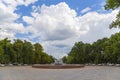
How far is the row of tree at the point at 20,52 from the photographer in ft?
304

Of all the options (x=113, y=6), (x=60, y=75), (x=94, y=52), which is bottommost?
(x=60, y=75)

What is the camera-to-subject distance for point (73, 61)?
114125 millimetres

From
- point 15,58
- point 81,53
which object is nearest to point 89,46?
point 81,53

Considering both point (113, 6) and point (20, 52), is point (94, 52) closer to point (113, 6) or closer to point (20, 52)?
point (20, 52)

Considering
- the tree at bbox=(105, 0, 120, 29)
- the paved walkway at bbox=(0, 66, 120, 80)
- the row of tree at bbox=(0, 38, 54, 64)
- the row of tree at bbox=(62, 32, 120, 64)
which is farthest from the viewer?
the row of tree at bbox=(0, 38, 54, 64)

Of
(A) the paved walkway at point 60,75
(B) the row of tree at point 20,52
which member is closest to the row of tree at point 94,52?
(B) the row of tree at point 20,52

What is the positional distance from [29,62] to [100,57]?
26214 mm

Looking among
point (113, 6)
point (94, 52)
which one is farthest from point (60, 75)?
point (94, 52)

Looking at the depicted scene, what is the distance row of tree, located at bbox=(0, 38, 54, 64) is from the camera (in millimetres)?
92562

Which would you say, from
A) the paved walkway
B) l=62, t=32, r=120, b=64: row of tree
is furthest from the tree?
l=62, t=32, r=120, b=64: row of tree

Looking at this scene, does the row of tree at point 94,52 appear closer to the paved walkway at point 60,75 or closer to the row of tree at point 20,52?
the row of tree at point 20,52

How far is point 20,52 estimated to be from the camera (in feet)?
322

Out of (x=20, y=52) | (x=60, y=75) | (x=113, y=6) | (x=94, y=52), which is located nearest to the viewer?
(x=113, y=6)

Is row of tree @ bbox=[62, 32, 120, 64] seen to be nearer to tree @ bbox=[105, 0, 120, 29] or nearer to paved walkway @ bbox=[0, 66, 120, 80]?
paved walkway @ bbox=[0, 66, 120, 80]
